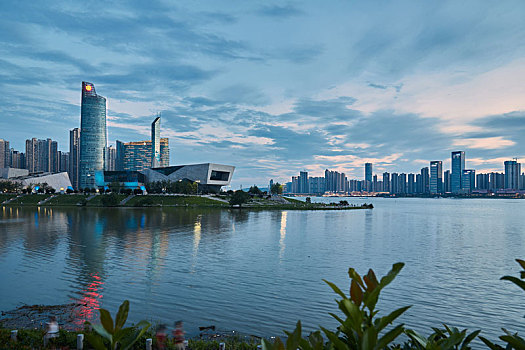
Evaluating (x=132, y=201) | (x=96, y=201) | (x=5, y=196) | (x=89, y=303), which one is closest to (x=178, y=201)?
(x=132, y=201)

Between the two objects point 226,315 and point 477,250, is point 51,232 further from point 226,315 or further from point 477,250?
point 477,250

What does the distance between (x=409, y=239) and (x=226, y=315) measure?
35.0 metres

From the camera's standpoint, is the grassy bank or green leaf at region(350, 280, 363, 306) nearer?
green leaf at region(350, 280, 363, 306)

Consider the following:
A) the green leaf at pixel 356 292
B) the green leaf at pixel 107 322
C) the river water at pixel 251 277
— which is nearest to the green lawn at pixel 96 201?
the river water at pixel 251 277

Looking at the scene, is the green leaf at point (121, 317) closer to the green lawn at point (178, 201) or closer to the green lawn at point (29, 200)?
the green lawn at point (178, 201)

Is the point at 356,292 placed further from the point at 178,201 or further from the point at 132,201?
the point at 132,201

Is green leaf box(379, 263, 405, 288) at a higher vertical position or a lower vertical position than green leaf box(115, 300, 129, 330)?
higher

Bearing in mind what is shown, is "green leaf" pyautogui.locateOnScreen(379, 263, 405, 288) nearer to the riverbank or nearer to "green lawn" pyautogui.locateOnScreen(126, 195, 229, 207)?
the riverbank

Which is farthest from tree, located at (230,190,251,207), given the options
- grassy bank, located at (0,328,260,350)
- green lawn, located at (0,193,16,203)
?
grassy bank, located at (0,328,260,350)

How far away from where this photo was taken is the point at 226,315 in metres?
16.7

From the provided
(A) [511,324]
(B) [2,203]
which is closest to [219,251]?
(A) [511,324]

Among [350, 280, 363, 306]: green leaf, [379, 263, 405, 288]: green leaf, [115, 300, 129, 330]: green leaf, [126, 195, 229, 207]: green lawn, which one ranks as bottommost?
[126, 195, 229, 207]: green lawn

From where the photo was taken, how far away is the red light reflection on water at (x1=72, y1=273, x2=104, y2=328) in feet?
51.0

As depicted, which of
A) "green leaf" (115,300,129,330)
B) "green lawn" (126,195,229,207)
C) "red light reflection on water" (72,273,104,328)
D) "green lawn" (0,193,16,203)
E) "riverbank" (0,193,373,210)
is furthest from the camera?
"green lawn" (0,193,16,203)
